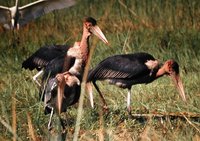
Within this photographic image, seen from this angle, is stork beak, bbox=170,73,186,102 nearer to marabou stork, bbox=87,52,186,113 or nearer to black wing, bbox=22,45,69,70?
marabou stork, bbox=87,52,186,113

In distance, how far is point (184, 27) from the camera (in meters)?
9.01

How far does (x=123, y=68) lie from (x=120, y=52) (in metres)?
2.28

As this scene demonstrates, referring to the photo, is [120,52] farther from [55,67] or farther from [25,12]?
[55,67]

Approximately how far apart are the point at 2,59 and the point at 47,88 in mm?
3399

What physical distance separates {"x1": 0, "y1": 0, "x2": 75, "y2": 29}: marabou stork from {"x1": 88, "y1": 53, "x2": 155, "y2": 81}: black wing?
349cm

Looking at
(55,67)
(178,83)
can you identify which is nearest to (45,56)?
(55,67)

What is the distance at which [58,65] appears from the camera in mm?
5684

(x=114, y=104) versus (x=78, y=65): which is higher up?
(x=78, y=65)

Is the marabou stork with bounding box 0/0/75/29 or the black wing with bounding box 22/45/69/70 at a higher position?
the marabou stork with bounding box 0/0/75/29

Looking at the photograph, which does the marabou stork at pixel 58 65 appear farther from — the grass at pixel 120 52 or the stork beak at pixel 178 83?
the stork beak at pixel 178 83

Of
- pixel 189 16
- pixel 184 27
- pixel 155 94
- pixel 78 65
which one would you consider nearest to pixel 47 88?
pixel 78 65

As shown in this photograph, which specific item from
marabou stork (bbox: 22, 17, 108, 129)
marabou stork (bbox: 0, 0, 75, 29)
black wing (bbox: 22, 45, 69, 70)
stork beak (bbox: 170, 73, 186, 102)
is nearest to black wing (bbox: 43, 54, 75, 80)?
marabou stork (bbox: 22, 17, 108, 129)

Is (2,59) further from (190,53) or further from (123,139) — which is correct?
(123,139)

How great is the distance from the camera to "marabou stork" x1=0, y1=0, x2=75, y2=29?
951 cm
